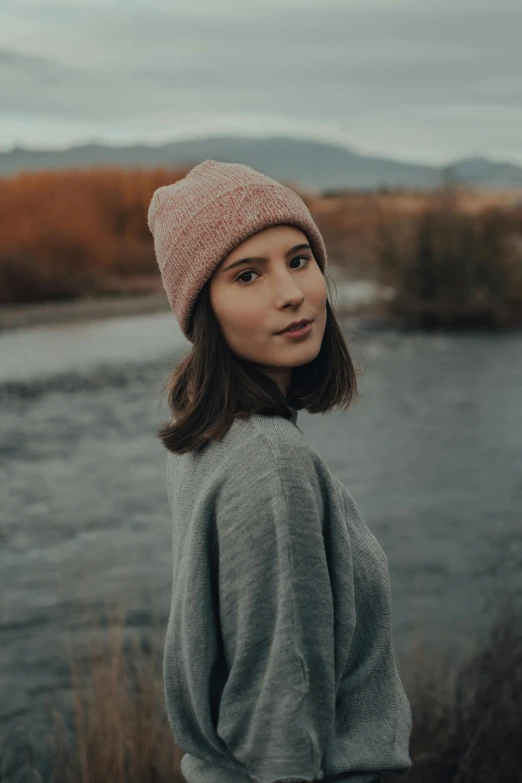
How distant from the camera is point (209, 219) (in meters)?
1.58

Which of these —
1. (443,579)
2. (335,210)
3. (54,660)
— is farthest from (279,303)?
(335,210)

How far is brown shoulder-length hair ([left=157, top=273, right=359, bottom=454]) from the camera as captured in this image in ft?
5.16

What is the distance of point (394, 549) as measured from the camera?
842cm

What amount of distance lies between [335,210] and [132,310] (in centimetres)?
1458

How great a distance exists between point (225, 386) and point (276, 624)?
373 mm

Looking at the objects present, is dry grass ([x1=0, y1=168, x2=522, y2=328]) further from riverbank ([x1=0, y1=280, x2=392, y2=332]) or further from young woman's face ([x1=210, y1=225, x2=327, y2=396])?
young woman's face ([x1=210, y1=225, x2=327, y2=396])

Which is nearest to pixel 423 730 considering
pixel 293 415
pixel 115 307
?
pixel 293 415

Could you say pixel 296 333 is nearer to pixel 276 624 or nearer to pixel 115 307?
pixel 276 624

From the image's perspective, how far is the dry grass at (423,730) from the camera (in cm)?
315

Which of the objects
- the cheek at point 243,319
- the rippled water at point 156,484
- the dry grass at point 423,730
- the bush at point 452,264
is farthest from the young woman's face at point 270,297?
the bush at point 452,264

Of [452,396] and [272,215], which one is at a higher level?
[272,215]

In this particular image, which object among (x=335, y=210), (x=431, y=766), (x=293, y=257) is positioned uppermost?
(x=293, y=257)

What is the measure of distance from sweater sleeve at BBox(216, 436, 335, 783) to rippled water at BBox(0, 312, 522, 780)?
116cm

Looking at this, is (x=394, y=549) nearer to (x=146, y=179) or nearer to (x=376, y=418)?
(x=376, y=418)
